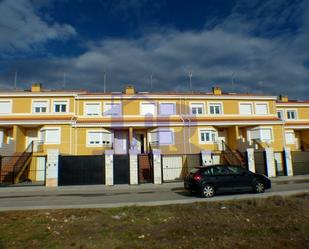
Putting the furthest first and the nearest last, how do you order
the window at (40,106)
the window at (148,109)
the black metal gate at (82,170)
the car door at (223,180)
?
→ 1. the window at (148,109)
2. the window at (40,106)
3. the black metal gate at (82,170)
4. the car door at (223,180)

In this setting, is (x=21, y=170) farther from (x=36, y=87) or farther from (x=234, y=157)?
(x=234, y=157)

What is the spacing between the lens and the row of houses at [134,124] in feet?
90.6

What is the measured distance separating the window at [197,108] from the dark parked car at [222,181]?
1742 cm

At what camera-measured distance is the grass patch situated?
6316 mm

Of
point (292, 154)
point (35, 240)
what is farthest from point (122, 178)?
point (292, 154)

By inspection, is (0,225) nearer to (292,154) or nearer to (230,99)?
(292,154)

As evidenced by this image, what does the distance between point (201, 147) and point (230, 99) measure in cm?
716

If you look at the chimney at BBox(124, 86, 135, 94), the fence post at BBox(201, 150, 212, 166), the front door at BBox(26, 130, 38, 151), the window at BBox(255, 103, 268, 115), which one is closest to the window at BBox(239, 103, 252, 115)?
the window at BBox(255, 103, 268, 115)

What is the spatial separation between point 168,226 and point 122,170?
1417 centimetres

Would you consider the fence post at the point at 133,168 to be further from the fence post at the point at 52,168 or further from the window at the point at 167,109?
the window at the point at 167,109

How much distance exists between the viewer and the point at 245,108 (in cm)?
3262

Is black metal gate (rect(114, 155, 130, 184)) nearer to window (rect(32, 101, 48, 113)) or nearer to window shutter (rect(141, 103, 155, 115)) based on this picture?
window shutter (rect(141, 103, 155, 115))

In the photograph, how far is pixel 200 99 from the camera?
32125mm

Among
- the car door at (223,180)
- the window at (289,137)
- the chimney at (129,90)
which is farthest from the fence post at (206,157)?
the window at (289,137)
